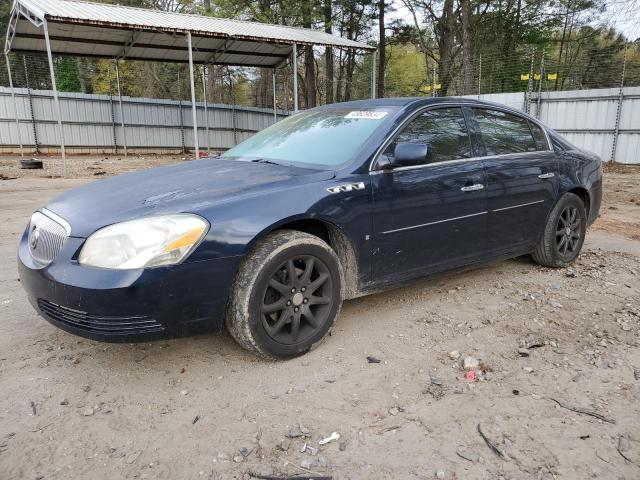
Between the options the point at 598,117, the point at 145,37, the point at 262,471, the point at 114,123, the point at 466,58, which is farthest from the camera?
the point at 114,123

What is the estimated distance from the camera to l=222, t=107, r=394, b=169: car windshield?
11.4ft

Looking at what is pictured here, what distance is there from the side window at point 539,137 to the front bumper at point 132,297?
321cm

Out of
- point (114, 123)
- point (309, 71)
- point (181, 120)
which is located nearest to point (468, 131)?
point (309, 71)

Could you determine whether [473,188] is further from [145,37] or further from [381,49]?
[381,49]

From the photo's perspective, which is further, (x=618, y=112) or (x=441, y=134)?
(x=618, y=112)

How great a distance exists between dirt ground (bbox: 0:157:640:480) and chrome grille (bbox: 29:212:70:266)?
2.18 feet

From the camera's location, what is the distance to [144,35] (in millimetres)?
16359

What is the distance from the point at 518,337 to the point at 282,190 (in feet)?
6.06

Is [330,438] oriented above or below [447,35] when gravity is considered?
below

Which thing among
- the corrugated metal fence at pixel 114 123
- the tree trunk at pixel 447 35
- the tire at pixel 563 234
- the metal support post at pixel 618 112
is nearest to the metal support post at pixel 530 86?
the metal support post at pixel 618 112

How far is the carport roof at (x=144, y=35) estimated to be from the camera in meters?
13.3

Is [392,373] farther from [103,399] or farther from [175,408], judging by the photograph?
[103,399]

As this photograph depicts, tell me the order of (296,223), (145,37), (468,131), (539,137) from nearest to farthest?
(296,223) → (468,131) → (539,137) → (145,37)

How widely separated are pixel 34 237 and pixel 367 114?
7.76 feet
